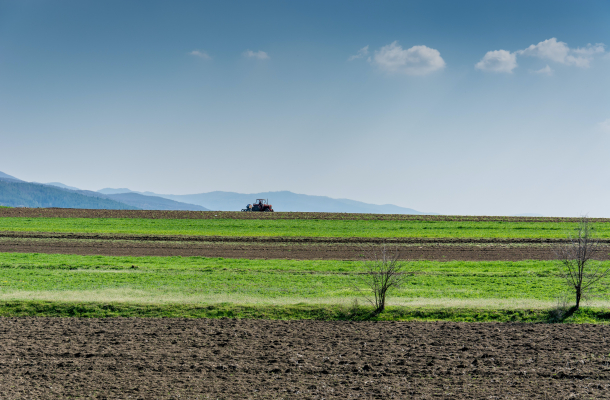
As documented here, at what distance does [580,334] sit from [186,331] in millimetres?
12290

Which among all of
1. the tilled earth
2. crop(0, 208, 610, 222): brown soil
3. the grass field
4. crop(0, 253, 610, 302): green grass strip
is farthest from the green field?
the tilled earth

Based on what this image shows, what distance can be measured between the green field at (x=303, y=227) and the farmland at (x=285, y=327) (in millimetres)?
10144

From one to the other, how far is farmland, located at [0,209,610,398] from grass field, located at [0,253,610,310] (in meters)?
0.13

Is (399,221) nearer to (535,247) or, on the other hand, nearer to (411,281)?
(535,247)

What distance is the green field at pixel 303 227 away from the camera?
43016mm

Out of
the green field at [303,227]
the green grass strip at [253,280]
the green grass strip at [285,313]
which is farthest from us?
the green field at [303,227]

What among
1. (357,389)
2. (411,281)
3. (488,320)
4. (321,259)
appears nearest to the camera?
(357,389)

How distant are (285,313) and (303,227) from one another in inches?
1289

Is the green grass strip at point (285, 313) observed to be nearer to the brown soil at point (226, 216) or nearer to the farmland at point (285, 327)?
the farmland at point (285, 327)

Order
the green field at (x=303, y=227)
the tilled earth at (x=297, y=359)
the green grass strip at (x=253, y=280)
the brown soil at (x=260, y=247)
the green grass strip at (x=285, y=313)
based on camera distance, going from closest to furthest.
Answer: the tilled earth at (x=297, y=359)
the green grass strip at (x=285, y=313)
the green grass strip at (x=253, y=280)
the brown soil at (x=260, y=247)
the green field at (x=303, y=227)

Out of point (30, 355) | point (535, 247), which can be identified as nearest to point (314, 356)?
point (30, 355)

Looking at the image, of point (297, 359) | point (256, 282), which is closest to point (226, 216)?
point (256, 282)

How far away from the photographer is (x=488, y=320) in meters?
15.4

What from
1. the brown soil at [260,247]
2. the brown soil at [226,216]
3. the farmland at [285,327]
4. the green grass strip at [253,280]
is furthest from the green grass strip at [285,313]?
the brown soil at [226,216]
